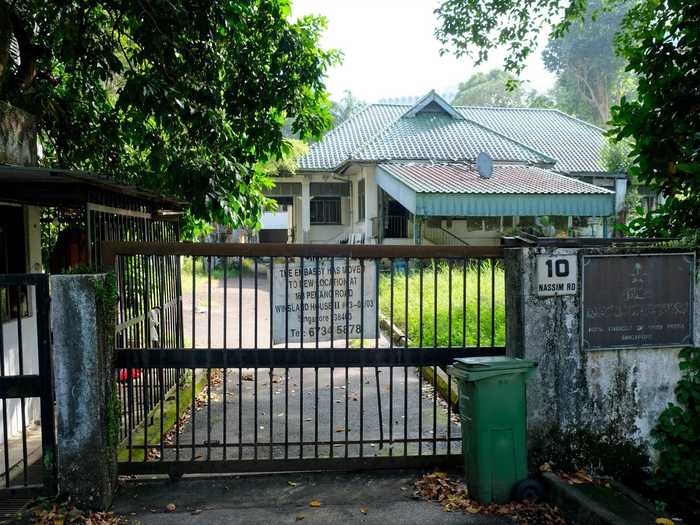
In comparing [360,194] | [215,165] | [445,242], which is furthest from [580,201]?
[215,165]

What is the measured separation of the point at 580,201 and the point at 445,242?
5.66 meters

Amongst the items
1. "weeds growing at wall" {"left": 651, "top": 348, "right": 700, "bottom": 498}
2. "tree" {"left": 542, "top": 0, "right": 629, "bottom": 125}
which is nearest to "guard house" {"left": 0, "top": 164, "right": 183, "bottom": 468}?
"weeds growing at wall" {"left": 651, "top": 348, "right": 700, "bottom": 498}

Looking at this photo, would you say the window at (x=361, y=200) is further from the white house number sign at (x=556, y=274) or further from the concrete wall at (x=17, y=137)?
the white house number sign at (x=556, y=274)

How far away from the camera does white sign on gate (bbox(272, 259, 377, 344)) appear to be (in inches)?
185

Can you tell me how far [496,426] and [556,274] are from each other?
1.20m

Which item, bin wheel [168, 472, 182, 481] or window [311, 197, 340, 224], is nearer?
bin wheel [168, 472, 182, 481]

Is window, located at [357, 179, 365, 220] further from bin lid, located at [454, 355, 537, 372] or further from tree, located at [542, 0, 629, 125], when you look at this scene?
tree, located at [542, 0, 629, 125]

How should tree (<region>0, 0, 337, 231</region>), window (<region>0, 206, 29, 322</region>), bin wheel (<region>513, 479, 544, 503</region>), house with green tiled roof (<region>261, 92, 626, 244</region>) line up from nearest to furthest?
bin wheel (<region>513, 479, 544, 503</region>) < window (<region>0, 206, 29, 322</region>) < tree (<region>0, 0, 337, 231</region>) < house with green tiled roof (<region>261, 92, 626, 244</region>)

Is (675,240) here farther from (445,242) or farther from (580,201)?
(445,242)

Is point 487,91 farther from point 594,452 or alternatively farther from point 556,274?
point 594,452

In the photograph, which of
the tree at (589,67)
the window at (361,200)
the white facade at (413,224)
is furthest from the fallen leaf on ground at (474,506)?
the tree at (589,67)

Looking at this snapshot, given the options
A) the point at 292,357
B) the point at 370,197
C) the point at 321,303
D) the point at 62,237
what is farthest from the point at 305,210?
the point at 292,357

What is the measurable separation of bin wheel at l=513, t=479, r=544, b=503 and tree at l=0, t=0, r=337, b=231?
5.34 meters

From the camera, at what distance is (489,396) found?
4160 millimetres
